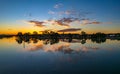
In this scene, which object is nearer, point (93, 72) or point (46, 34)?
point (93, 72)

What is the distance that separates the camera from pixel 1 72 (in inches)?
529

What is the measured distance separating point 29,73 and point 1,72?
2074 millimetres

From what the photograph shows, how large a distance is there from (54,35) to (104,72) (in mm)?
122453

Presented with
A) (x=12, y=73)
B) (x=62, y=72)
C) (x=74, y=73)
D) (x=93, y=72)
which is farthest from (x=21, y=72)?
(x=93, y=72)

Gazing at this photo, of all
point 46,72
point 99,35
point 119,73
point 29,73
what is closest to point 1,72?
point 29,73

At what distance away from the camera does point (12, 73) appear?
519 inches

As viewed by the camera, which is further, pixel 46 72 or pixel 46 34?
pixel 46 34

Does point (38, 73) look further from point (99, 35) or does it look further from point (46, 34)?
point (46, 34)

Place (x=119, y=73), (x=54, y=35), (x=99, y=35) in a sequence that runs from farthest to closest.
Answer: (x=54, y=35) < (x=99, y=35) < (x=119, y=73)

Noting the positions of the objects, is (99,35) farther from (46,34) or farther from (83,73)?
(83,73)

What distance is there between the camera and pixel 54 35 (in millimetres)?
135625

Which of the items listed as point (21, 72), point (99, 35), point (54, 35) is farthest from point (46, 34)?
point (21, 72)

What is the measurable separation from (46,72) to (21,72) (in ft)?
5.95

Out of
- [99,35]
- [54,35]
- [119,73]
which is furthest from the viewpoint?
[54,35]
